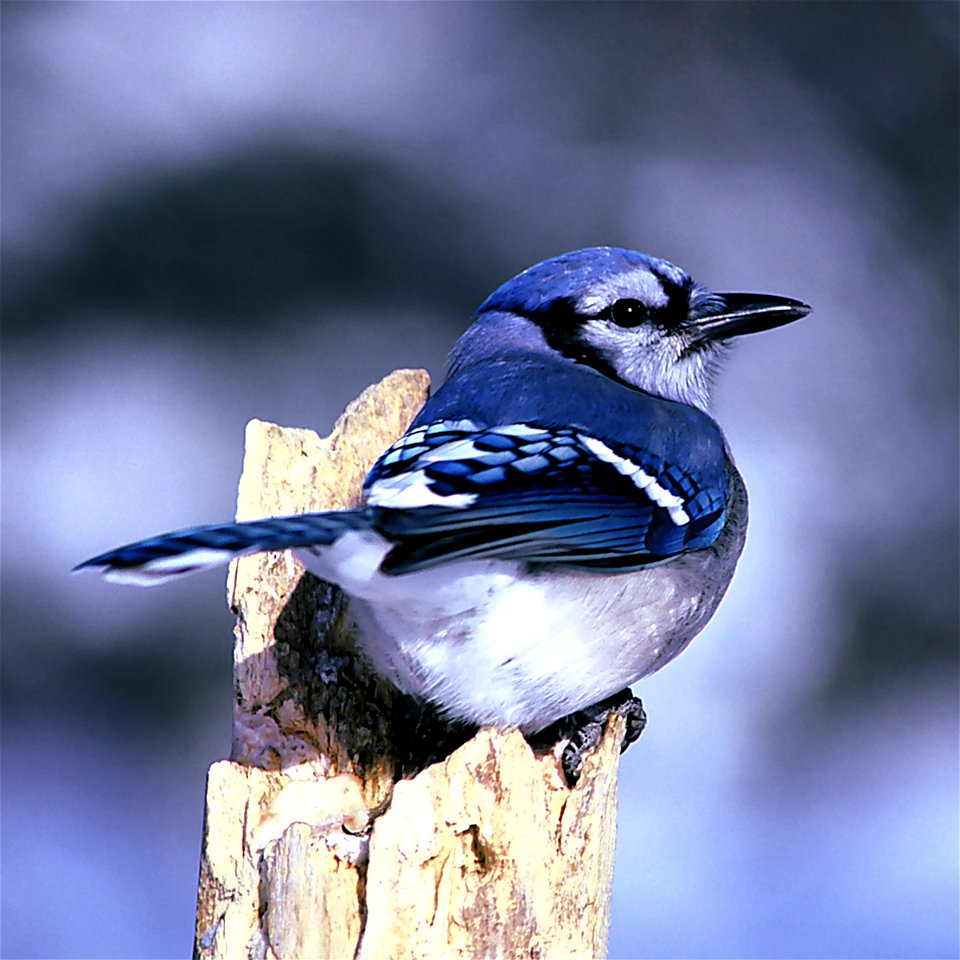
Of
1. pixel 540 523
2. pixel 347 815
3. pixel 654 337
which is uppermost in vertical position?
pixel 654 337

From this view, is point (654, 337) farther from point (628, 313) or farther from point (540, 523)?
point (540, 523)

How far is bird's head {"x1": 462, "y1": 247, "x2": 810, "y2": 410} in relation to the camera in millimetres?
2480

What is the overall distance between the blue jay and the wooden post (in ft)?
0.38

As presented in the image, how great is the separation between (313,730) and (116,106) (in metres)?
3.08

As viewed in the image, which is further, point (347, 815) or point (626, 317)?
point (626, 317)

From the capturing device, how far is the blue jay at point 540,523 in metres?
1.79

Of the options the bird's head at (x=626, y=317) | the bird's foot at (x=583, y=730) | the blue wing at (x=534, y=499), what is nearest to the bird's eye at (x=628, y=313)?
the bird's head at (x=626, y=317)

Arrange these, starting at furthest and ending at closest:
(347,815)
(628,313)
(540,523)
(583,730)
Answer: (628,313)
(583,730)
(347,815)
(540,523)

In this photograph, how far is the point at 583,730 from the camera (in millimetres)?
2154

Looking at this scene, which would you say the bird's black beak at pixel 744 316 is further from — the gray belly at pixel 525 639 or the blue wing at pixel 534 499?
the gray belly at pixel 525 639

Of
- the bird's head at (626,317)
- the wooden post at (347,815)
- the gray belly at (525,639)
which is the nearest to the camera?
the wooden post at (347,815)

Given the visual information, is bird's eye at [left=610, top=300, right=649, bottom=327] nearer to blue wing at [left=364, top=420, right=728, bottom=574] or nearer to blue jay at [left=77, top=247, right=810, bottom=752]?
blue jay at [left=77, top=247, right=810, bottom=752]

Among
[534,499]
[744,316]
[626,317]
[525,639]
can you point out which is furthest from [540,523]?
[744,316]

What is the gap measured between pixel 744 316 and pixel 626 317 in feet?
0.74
